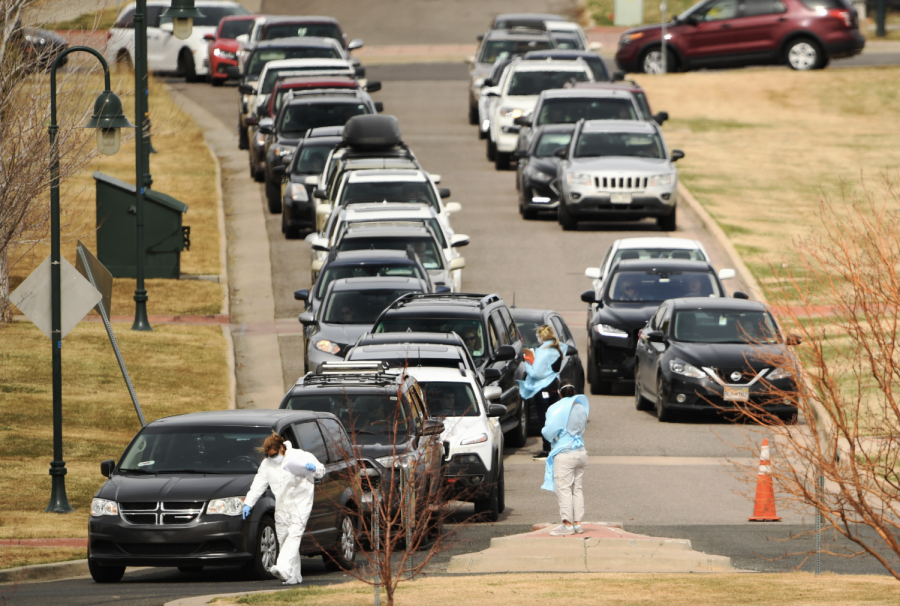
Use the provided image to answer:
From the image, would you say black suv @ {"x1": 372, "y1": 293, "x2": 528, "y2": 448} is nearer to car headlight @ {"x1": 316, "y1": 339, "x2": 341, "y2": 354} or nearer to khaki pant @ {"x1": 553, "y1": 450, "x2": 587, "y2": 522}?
car headlight @ {"x1": 316, "y1": 339, "x2": 341, "y2": 354}

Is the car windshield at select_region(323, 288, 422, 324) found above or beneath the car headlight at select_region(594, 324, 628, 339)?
above

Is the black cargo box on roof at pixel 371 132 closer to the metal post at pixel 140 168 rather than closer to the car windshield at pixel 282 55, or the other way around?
the metal post at pixel 140 168

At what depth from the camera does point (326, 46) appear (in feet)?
137

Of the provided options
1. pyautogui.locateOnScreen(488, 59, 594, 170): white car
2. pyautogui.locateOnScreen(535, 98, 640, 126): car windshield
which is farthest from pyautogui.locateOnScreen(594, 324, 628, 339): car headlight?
pyautogui.locateOnScreen(488, 59, 594, 170): white car

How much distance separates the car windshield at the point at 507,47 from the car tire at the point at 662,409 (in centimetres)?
2310

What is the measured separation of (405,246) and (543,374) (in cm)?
543

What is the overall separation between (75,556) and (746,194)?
1010 inches

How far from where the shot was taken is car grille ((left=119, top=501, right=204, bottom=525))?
13.1 metres

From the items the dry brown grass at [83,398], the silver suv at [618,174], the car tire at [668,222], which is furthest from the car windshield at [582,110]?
the dry brown grass at [83,398]

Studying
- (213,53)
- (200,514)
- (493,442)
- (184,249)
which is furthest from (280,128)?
(200,514)

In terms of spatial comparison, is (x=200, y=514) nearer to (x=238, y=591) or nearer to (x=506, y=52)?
(x=238, y=591)

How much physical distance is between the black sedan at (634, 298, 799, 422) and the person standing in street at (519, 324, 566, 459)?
1.83m

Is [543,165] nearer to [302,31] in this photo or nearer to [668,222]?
[668,222]

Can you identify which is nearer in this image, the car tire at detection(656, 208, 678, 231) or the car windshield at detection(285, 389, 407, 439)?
the car windshield at detection(285, 389, 407, 439)
